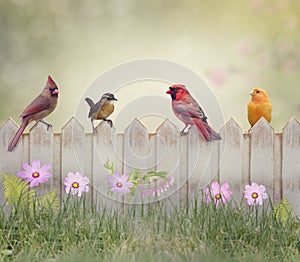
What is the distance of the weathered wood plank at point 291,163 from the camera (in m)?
4.06

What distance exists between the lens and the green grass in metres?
3.03

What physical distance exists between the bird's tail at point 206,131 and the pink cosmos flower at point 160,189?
1.21ft

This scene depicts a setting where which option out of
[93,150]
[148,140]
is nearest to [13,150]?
[93,150]

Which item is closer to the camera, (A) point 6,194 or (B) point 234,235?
(B) point 234,235

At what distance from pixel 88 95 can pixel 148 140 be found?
56cm

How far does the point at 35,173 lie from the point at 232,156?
4.55 feet

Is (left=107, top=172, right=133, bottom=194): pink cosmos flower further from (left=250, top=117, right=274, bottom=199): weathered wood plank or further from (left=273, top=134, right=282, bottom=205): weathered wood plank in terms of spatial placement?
(left=273, top=134, right=282, bottom=205): weathered wood plank

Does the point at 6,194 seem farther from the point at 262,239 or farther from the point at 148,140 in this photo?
the point at 262,239

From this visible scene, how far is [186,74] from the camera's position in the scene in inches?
164

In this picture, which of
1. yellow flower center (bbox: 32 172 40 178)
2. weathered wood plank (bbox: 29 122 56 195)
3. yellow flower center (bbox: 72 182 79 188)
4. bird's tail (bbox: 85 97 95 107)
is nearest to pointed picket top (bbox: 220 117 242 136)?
bird's tail (bbox: 85 97 95 107)

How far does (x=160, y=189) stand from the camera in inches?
157

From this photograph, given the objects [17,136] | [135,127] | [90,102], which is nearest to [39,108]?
[17,136]

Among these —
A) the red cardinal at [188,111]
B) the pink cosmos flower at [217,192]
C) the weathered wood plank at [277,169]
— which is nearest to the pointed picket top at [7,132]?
the red cardinal at [188,111]

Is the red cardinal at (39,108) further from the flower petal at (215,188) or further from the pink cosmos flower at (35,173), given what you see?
the flower petal at (215,188)
